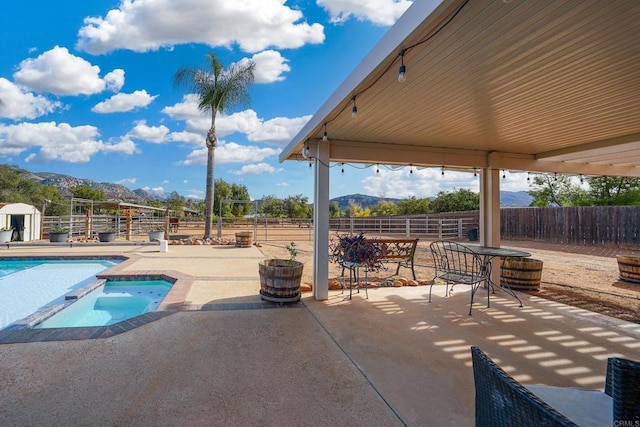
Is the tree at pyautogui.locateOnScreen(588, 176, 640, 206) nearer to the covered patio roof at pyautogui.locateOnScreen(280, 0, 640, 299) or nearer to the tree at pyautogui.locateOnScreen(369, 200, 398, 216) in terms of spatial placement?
Result: the tree at pyautogui.locateOnScreen(369, 200, 398, 216)

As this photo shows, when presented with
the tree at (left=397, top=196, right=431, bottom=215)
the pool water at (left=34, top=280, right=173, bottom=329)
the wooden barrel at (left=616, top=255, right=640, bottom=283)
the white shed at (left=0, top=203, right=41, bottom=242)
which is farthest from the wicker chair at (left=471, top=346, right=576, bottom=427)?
the tree at (left=397, top=196, right=431, bottom=215)

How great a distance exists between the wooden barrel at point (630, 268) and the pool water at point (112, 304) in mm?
7967

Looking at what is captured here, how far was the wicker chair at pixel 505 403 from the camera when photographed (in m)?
0.75

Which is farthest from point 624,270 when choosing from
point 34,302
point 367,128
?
point 34,302

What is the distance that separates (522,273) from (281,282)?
3.62 m

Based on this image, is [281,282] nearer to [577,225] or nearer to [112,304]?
[112,304]

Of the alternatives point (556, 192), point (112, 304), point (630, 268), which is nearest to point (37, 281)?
point (112, 304)

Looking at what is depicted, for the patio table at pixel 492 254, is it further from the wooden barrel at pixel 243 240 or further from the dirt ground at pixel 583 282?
the wooden barrel at pixel 243 240

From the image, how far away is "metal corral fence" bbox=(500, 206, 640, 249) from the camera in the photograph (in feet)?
35.0

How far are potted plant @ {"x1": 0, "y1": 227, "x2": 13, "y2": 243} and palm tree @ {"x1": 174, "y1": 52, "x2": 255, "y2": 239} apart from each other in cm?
678

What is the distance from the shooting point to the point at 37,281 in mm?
6355

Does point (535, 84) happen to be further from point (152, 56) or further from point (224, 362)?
point (152, 56)

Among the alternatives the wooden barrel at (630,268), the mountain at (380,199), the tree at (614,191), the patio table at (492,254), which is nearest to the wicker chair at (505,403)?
the patio table at (492,254)

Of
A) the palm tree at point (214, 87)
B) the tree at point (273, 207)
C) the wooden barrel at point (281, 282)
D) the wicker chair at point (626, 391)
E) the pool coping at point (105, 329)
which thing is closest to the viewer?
the wicker chair at point (626, 391)
